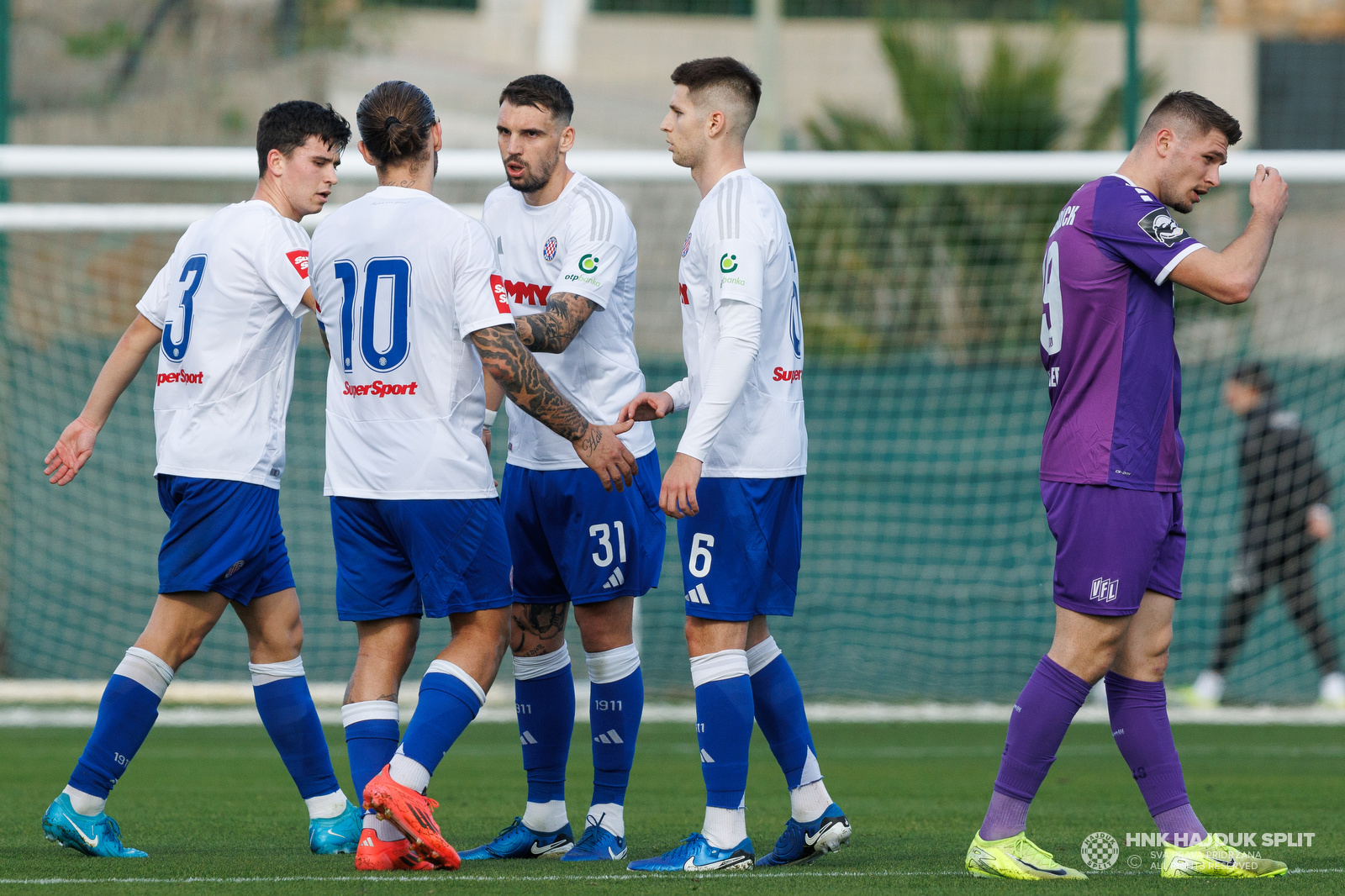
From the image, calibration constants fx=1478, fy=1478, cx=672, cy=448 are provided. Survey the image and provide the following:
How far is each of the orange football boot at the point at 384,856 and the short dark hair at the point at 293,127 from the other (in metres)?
2.25

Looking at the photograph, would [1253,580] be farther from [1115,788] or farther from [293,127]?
[293,127]

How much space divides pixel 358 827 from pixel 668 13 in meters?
A: 16.9

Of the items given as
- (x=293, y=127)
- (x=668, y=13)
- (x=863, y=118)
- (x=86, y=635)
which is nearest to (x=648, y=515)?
(x=293, y=127)

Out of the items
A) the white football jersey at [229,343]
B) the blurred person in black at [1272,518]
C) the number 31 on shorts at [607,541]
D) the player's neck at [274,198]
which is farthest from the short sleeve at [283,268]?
the blurred person in black at [1272,518]

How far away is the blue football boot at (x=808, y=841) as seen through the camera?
4.68 meters

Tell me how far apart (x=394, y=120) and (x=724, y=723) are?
208 cm

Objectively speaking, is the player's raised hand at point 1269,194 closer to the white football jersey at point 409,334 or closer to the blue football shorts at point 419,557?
the white football jersey at point 409,334

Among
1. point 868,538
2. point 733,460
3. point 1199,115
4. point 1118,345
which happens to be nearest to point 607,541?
point 733,460

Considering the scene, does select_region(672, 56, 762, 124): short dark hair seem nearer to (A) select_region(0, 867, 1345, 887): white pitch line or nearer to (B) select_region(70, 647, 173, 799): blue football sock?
(A) select_region(0, 867, 1345, 887): white pitch line

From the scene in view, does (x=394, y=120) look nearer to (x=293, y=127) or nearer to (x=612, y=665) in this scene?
(x=293, y=127)

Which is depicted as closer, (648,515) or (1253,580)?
(648,515)

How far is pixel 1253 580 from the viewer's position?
10117mm

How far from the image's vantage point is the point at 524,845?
4.92m

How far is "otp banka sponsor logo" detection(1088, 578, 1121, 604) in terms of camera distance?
13.7ft
